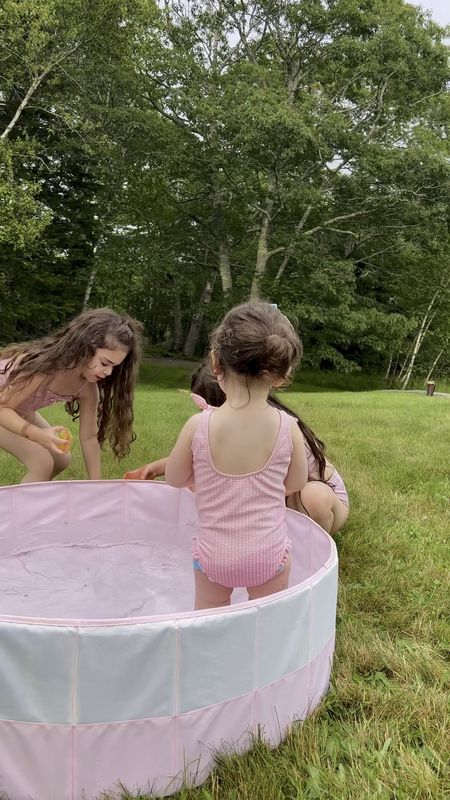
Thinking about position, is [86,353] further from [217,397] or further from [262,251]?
[262,251]

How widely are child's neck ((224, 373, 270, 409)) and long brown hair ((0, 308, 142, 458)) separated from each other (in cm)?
127

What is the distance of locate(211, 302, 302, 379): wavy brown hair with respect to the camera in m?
1.72

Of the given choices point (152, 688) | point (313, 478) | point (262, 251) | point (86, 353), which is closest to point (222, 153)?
point (262, 251)

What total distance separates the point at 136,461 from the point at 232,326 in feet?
9.87

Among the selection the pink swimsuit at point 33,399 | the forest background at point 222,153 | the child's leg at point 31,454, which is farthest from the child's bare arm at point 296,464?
the forest background at point 222,153

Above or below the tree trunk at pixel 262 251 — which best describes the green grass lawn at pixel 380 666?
below

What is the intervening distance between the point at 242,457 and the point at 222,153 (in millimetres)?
13923

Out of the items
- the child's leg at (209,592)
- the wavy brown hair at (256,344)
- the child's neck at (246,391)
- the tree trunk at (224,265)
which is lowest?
the child's leg at (209,592)

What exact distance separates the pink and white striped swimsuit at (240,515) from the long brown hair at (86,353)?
1261 millimetres

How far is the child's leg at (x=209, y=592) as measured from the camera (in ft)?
6.24

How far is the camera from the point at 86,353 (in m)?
→ 2.95

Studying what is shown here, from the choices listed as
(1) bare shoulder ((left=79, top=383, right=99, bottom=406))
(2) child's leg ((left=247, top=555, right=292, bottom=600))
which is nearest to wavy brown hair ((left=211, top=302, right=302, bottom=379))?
(2) child's leg ((left=247, top=555, right=292, bottom=600))

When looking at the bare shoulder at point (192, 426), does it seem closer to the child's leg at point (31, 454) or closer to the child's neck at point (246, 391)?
the child's neck at point (246, 391)

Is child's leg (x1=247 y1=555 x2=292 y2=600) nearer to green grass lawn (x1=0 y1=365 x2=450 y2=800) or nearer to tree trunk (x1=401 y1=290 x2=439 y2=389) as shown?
green grass lawn (x1=0 y1=365 x2=450 y2=800)
